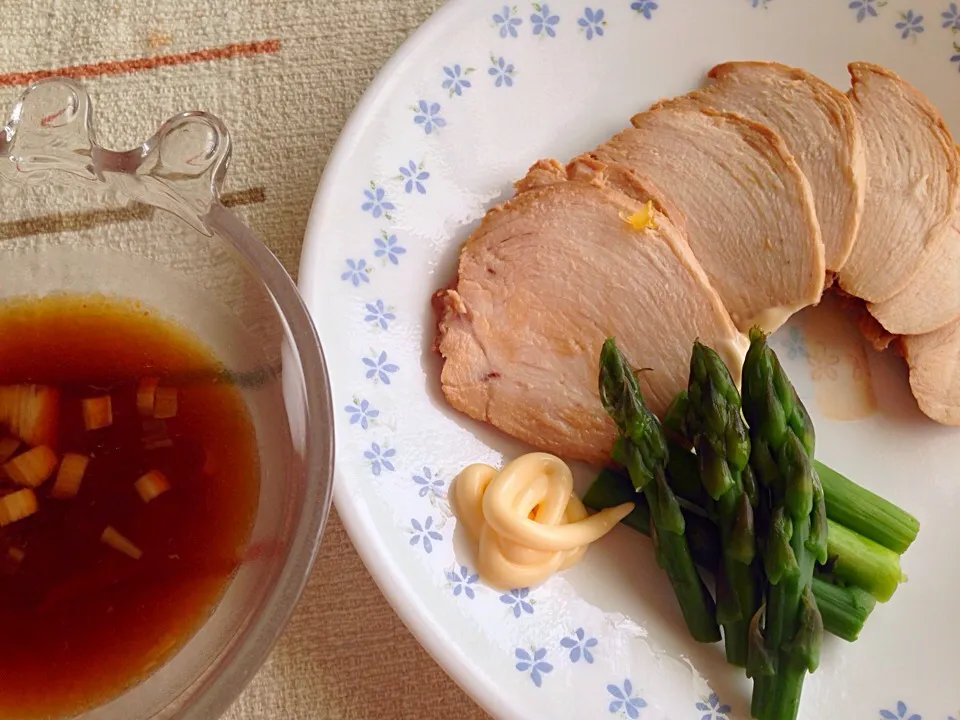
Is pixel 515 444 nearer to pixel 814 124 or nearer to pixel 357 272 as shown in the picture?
pixel 357 272

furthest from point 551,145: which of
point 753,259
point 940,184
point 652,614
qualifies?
point 652,614

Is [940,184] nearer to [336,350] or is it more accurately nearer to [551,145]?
[551,145]

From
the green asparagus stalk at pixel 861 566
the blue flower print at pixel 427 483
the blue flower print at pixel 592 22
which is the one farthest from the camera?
the blue flower print at pixel 592 22

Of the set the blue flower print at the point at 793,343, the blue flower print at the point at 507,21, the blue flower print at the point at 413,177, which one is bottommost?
the blue flower print at the point at 793,343

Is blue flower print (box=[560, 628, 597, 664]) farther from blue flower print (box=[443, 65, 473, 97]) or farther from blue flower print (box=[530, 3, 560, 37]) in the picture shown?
blue flower print (box=[530, 3, 560, 37])

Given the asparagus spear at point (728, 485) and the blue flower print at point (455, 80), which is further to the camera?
the blue flower print at point (455, 80)

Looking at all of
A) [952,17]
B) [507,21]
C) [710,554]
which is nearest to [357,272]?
[507,21]

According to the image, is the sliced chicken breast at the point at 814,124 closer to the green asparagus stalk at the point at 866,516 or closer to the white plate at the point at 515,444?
the white plate at the point at 515,444

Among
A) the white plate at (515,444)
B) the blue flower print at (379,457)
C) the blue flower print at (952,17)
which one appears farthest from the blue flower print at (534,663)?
the blue flower print at (952,17)
